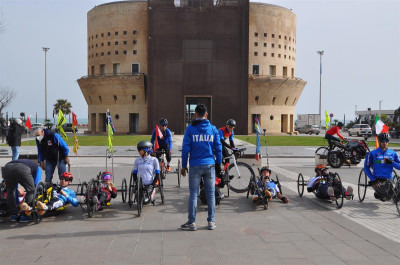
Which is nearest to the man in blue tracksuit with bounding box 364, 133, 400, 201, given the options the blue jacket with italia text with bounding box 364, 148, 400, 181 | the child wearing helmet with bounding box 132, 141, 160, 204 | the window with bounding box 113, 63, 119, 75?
the blue jacket with italia text with bounding box 364, 148, 400, 181

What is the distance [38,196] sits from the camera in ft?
24.4

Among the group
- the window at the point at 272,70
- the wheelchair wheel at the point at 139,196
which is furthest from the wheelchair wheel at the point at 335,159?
the window at the point at 272,70

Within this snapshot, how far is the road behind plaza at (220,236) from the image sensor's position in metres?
5.37

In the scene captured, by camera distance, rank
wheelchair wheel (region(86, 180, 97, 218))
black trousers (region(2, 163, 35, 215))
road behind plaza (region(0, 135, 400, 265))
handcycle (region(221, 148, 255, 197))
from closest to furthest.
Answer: road behind plaza (region(0, 135, 400, 265)), black trousers (region(2, 163, 35, 215)), wheelchair wheel (region(86, 180, 97, 218)), handcycle (region(221, 148, 255, 197))

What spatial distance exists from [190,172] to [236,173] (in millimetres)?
3353

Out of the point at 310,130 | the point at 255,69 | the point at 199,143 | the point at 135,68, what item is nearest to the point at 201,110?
the point at 199,143

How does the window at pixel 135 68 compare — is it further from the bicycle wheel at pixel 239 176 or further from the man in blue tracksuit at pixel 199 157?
the man in blue tracksuit at pixel 199 157

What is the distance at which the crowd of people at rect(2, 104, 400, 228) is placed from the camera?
684 cm

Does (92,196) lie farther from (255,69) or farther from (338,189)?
(255,69)

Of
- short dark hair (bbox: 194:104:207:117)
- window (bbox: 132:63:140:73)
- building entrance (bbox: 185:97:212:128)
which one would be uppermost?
window (bbox: 132:63:140:73)

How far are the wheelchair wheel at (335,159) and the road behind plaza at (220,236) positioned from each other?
7.36m


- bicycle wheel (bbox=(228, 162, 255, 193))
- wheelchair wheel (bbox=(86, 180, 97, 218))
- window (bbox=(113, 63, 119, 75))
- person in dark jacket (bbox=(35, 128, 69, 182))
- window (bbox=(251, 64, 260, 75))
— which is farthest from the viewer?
window (bbox=(113, 63, 119, 75))

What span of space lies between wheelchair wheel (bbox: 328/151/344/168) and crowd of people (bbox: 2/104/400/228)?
7.49 meters

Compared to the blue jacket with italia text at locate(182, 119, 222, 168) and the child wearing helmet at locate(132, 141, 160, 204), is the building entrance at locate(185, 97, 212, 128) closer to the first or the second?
the child wearing helmet at locate(132, 141, 160, 204)
